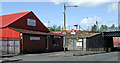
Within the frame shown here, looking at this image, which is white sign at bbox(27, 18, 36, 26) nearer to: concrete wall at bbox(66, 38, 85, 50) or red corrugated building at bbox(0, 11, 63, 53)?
red corrugated building at bbox(0, 11, 63, 53)

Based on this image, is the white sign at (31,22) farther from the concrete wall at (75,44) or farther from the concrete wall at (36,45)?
the concrete wall at (75,44)

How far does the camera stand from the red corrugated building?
23.1 metres

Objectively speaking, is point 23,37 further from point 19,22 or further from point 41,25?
point 41,25

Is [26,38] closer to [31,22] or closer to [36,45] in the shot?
[36,45]

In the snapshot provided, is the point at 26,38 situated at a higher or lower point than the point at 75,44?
higher

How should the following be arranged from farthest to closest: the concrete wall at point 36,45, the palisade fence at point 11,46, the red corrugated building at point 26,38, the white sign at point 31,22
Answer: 1. the white sign at point 31,22
2. the concrete wall at point 36,45
3. the red corrugated building at point 26,38
4. the palisade fence at point 11,46

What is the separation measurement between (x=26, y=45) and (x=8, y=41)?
3026 mm

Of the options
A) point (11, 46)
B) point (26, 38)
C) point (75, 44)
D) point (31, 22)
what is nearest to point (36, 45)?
point (26, 38)

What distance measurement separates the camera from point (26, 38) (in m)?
23.5

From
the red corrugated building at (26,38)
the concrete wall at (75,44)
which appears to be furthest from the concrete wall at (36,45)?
the concrete wall at (75,44)

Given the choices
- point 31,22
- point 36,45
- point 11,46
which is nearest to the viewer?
point 11,46

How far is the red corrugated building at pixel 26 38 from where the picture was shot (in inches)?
911

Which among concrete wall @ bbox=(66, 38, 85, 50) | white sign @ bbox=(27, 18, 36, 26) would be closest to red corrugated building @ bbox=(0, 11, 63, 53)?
white sign @ bbox=(27, 18, 36, 26)

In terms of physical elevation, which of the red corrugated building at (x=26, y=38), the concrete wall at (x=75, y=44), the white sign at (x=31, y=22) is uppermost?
the white sign at (x=31, y=22)
